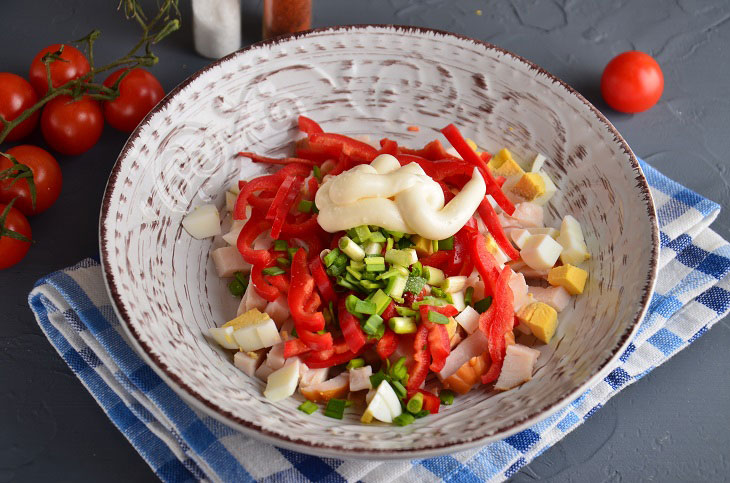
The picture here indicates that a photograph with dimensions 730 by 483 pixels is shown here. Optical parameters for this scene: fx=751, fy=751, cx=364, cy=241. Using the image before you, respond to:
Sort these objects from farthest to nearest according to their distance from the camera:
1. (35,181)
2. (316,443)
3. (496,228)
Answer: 1. (35,181)
2. (496,228)
3. (316,443)

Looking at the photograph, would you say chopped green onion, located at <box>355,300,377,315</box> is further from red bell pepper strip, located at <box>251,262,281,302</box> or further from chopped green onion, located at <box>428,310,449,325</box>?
red bell pepper strip, located at <box>251,262,281,302</box>

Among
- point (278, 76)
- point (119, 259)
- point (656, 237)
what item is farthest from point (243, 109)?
point (656, 237)

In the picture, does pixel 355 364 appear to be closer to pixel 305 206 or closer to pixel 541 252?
pixel 305 206

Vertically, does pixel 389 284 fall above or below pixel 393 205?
below

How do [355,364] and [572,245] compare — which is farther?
[572,245]

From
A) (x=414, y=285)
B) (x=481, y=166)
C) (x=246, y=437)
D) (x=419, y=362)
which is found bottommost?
(x=246, y=437)

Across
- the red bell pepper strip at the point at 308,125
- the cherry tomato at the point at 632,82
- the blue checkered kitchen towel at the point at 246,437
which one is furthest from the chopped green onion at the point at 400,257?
the cherry tomato at the point at 632,82

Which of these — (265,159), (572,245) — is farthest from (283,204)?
(572,245)
